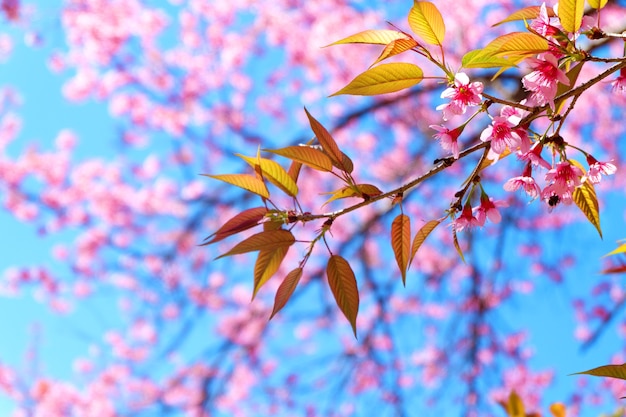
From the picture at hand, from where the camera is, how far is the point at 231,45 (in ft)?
30.0

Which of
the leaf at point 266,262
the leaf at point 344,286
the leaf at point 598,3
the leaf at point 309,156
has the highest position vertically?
the leaf at point 598,3

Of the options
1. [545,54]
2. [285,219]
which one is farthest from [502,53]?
[285,219]

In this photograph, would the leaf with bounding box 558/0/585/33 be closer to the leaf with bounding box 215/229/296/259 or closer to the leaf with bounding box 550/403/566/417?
the leaf with bounding box 215/229/296/259

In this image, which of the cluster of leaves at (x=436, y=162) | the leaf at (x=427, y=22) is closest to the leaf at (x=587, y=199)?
the cluster of leaves at (x=436, y=162)

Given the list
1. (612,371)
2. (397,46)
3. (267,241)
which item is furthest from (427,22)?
(612,371)

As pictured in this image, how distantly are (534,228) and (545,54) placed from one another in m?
7.21

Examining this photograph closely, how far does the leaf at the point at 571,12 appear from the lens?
0.92m

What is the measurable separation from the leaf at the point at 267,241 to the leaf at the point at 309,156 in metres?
0.15

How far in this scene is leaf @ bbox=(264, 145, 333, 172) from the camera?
42.4 inches

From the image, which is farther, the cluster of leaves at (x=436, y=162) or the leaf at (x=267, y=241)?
the leaf at (x=267, y=241)

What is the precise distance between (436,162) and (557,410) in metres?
0.84

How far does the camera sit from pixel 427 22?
3.29 ft

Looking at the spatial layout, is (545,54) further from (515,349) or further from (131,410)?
(515,349)

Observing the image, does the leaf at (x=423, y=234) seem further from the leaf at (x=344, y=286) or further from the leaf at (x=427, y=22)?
the leaf at (x=427, y=22)
